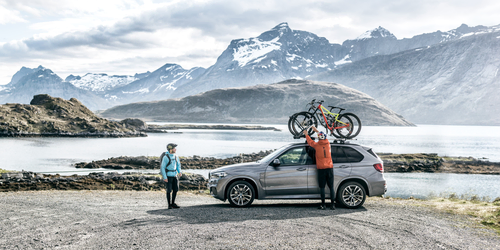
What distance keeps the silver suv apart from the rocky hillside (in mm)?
105865

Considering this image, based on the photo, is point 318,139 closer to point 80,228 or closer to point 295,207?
point 295,207

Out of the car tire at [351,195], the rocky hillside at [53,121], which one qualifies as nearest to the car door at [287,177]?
the car tire at [351,195]

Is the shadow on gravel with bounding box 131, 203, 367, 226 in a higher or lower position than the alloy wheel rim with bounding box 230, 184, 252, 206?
lower

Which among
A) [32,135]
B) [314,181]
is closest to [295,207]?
[314,181]

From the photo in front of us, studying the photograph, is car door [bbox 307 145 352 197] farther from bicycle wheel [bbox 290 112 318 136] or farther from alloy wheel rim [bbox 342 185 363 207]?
bicycle wheel [bbox 290 112 318 136]

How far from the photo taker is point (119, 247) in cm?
761

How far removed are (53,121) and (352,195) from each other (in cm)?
11358

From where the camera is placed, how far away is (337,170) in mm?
11992

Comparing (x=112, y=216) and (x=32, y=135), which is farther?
(x=32, y=135)

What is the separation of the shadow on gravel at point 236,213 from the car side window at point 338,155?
1.51 meters

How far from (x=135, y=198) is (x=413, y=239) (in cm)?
1055

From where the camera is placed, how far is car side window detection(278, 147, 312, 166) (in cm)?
1188

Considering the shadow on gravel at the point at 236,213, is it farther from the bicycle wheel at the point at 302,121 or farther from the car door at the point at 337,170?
the bicycle wheel at the point at 302,121

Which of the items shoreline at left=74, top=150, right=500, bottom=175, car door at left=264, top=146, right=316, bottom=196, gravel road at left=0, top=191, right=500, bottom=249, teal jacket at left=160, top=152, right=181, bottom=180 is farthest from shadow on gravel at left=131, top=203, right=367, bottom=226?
shoreline at left=74, top=150, right=500, bottom=175
